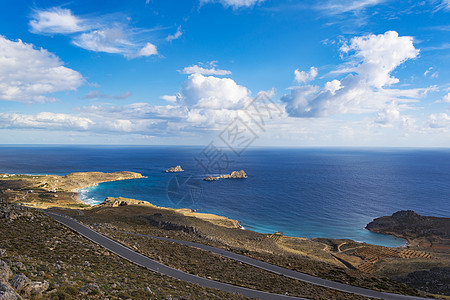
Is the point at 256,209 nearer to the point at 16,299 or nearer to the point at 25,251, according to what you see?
the point at 25,251

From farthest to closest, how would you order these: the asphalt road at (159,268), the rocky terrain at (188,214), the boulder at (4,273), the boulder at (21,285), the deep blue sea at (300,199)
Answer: the deep blue sea at (300,199), the rocky terrain at (188,214), the asphalt road at (159,268), the boulder at (4,273), the boulder at (21,285)

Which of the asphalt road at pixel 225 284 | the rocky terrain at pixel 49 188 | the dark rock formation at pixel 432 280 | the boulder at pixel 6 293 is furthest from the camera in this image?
the rocky terrain at pixel 49 188

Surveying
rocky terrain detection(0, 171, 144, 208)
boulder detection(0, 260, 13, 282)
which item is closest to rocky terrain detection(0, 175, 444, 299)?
boulder detection(0, 260, 13, 282)

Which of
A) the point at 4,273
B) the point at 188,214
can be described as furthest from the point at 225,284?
Result: the point at 188,214

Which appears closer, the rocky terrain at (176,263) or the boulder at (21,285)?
the boulder at (21,285)

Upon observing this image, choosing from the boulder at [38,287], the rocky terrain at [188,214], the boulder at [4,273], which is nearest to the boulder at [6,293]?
the boulder at [4,273]

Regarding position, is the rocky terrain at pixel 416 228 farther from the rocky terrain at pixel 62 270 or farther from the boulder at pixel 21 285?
the boulder at pixel 21 285

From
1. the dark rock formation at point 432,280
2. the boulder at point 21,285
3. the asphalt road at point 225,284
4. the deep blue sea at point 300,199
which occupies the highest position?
the boulder at point 21,285

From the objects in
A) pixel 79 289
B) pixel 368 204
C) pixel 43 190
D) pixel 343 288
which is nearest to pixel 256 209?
pixel 368 204

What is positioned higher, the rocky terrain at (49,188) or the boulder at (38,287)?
the boulder at (38,287)
